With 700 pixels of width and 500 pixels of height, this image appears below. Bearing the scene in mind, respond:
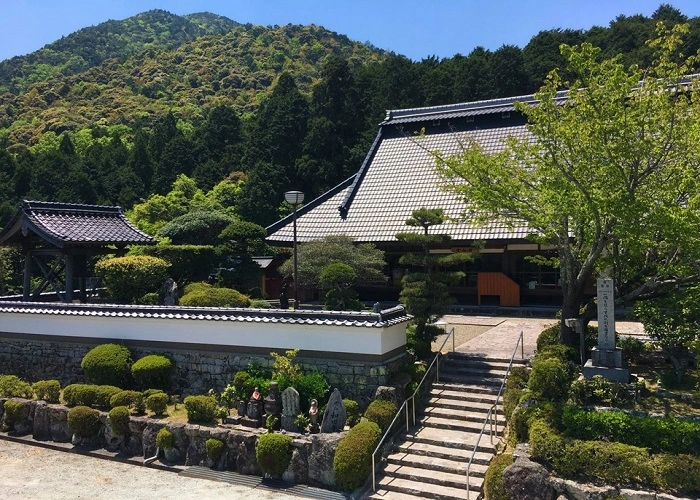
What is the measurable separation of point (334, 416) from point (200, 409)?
10.2 feet

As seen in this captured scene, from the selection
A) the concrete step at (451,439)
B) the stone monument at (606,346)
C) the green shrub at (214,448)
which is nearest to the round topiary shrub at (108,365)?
A: the green shrub at (214,448)

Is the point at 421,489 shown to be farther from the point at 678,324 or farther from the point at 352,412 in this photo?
the point at 678,324

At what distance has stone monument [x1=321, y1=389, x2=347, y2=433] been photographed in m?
11.0

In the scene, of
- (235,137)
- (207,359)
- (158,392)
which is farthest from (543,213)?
(235,137)

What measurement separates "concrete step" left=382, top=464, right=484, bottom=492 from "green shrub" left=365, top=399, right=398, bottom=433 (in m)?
0.81

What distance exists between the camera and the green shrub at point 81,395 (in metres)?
13.0

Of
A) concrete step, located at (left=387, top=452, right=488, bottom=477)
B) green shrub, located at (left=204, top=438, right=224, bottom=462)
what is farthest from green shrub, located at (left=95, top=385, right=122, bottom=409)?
concrete step, located at (left=387, top=452, right=488, bottom=477)

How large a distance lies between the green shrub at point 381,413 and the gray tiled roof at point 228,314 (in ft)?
5.46

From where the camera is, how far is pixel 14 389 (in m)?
14.3

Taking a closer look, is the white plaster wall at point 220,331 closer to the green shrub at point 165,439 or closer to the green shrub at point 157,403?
the green shrub at point 157,403

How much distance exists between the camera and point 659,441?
8.95 metres

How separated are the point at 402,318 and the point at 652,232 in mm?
5523

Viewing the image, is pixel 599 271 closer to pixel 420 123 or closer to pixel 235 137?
pixel 420 123

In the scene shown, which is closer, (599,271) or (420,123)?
(599,271)
